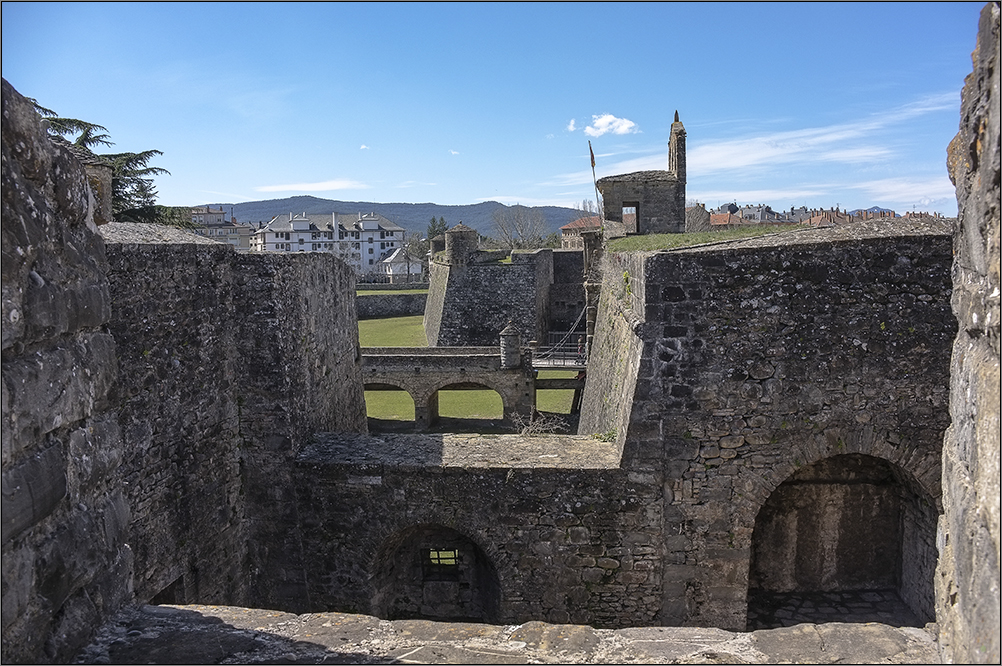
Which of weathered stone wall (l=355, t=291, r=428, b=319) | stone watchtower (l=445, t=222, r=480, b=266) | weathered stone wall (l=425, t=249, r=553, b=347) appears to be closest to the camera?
weathered stone wall (l=425, t=249, r=553, b=347)

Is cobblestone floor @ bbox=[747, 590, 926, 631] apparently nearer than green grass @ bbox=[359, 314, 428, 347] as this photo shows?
Yes

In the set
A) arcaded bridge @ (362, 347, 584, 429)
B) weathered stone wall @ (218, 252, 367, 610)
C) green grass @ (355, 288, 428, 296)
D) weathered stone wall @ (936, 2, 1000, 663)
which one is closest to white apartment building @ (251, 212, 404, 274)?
green grass @ (355, 288, 428, 296)

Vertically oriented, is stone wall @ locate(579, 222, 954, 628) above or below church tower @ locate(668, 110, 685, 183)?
below

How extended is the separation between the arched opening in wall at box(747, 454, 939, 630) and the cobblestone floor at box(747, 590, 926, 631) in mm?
13

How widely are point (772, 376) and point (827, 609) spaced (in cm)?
338

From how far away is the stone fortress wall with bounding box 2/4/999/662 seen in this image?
8281 mm

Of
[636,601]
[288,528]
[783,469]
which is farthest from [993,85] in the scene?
[288,528]

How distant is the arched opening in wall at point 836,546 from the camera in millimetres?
9352

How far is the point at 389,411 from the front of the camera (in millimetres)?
28062

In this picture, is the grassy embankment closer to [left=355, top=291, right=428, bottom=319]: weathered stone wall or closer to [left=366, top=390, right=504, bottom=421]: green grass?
[left=366, top=390, right=504, bottom=421]: green grass

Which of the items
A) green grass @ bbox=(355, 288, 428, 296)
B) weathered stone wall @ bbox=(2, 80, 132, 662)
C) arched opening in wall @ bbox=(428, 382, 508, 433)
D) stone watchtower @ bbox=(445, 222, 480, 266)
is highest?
stone watchtower @ bbox=(445, 222, 480, 266)

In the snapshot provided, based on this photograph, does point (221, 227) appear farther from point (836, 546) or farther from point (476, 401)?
point (836, 546)

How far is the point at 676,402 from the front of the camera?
339 inches

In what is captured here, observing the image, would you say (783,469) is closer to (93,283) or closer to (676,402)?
(676,402)
